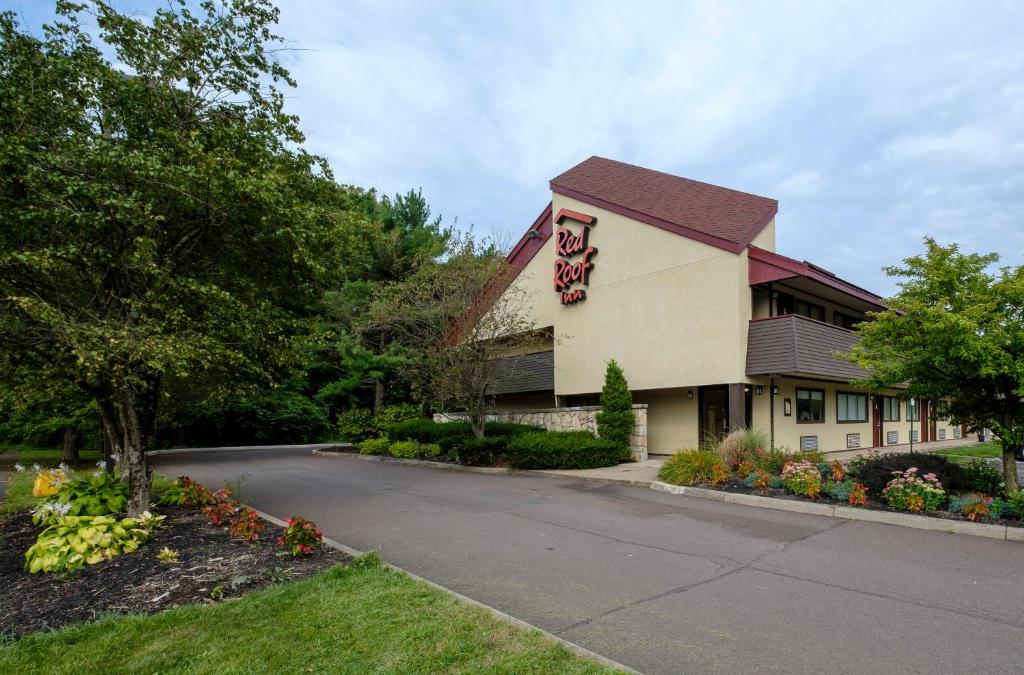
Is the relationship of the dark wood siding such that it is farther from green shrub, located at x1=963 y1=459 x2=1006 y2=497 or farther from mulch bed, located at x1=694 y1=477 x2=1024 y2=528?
green shrub, located at x1=963 y1=459 x2=1006 y2=497

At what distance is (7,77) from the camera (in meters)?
7.00

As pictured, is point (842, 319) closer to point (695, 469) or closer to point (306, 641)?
point (695, 469)

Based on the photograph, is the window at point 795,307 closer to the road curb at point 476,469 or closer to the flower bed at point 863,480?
the flower bed at point 863,480

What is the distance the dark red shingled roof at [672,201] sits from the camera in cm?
1609

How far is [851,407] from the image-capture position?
2084 centimetres

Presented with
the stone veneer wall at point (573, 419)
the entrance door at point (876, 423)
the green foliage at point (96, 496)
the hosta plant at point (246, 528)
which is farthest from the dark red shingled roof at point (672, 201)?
Result: the green foliage at point (96, 496)

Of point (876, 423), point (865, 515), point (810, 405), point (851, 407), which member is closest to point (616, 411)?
point (810, 405)

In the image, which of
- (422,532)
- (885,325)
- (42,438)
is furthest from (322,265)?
(42,438)

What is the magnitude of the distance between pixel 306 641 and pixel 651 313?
48.4 ft

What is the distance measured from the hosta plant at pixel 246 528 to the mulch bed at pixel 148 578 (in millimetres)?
109

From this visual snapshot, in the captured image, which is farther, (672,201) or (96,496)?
(672,201)

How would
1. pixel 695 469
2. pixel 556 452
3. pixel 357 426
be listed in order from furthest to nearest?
1. pixel 357 426
2. pixel 556 452
3. pixel 695 469

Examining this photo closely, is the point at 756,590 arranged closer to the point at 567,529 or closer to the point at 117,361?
the point at 567,529

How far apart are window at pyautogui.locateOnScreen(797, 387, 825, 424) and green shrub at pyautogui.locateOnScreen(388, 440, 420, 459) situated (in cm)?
1173
